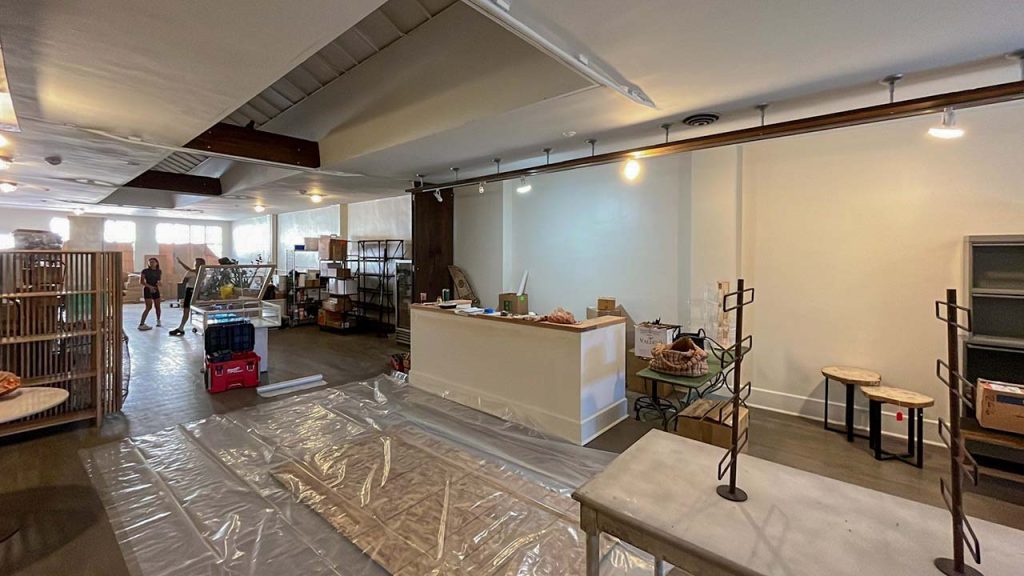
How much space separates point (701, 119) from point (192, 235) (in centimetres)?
1683

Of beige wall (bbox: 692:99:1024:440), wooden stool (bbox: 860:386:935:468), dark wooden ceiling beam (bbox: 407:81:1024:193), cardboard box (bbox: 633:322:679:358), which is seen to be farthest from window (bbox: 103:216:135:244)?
wooden stool (bbox: 860:386:935:468)

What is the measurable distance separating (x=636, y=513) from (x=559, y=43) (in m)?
2.22

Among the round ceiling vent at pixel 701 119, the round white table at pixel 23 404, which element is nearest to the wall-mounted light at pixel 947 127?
the round ceiling vent at pixel 701 119

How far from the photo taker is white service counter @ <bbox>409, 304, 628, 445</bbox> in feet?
12.5

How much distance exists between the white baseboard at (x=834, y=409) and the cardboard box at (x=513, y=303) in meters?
2.96

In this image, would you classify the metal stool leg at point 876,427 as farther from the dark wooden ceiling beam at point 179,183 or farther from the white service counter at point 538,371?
the dark wooden ceiling beam at point 179,183

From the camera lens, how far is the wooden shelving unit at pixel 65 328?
3.82 m

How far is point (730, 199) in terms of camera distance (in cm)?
465

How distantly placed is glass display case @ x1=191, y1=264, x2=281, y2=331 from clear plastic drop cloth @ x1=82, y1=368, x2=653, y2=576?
225cm

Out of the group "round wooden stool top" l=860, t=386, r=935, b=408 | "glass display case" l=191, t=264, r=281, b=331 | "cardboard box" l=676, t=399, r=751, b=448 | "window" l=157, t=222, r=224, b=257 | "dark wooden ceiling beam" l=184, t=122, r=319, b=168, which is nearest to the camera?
"cardboard box" l=676, t=399, r=751, b=448

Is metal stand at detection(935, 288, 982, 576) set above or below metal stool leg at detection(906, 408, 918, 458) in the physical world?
above

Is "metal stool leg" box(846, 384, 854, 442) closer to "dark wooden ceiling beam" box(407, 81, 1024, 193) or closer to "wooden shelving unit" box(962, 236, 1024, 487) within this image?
"wooden shelving unit" box(962, 236, 1024, 487)

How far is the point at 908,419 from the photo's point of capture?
3.60 metres

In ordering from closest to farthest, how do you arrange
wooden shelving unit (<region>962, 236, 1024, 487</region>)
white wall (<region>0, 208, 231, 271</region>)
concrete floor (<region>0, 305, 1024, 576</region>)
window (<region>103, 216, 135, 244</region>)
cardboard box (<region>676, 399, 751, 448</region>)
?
concrete floor (<region>0, 305, 1024, 576</region>)
cardboard box (<region>676, 399, 751, 448</region>)
wooden shelving unit (<region>962, 236, 1024, 487</region>)
white wall (<region>0, 208, 231, 271</region>)
window (<region>103, 216, 135, 244</region>)
